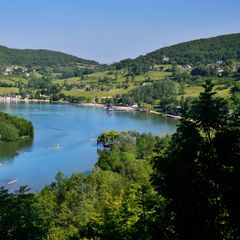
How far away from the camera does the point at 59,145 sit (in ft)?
150

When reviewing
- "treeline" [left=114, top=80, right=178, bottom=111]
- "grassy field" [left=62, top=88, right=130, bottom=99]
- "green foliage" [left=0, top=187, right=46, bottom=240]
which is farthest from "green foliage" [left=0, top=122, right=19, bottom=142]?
"grassy field" [left=62, top=88, right=130, bottom=99]

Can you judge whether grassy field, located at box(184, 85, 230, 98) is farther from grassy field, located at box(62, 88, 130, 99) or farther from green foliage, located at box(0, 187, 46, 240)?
green foliage, located at box(0, 187, 46, 240)

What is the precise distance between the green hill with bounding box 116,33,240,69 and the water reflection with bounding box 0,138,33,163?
89821 millimetres

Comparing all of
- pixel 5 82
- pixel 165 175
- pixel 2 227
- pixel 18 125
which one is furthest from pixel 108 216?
pixel 5 82

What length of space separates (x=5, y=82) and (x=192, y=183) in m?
125

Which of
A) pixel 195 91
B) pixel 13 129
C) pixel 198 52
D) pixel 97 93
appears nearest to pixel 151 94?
pixel 195 91

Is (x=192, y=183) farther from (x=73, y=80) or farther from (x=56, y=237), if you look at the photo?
(x=73, y=80)

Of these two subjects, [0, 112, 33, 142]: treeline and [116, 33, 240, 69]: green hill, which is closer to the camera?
[0, 112, 33, 142]: treeline

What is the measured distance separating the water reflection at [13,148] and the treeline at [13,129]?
0.92 metres

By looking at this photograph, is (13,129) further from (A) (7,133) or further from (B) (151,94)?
(B) (151,94)

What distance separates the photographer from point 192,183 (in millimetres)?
5879

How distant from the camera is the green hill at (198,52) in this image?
449 feet

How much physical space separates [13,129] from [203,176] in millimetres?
44909

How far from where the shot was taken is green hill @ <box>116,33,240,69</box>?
137 meters
